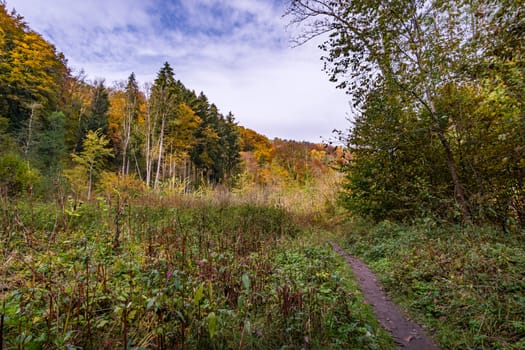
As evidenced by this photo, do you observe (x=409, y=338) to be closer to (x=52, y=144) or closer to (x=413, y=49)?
(x=413, y=49)

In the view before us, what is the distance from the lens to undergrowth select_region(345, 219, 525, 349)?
212 cm

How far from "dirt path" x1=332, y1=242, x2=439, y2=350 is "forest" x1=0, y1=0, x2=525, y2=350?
0.36 feet

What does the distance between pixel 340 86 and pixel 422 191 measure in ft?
9.81

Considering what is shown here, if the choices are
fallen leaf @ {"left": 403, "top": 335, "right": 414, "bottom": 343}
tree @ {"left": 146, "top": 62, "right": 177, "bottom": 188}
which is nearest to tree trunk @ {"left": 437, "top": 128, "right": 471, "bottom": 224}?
fallen leaf @ {"left": 403, "top": 335, "right": 414, "bottom": 343}

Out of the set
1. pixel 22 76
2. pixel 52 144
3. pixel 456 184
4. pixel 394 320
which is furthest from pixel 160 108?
pixel 394 320

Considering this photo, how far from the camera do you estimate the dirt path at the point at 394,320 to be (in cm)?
219

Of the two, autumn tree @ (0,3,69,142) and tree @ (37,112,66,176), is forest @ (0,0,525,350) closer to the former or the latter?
tree @ (37,112,66,176)

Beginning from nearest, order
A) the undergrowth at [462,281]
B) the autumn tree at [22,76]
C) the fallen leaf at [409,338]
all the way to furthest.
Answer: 1. the undergrowth at [462,281]
2. the fallen leaf at [409,338]
3. the autumn tree at [22,76]

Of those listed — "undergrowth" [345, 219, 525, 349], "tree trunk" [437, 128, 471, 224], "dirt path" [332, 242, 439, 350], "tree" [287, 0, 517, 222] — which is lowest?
"dirt path" [332, 242, 439, 350]

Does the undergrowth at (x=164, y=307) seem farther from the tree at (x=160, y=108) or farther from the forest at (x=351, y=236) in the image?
the tree at (x=160, y=108)

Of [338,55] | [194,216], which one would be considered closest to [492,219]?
[338,55]

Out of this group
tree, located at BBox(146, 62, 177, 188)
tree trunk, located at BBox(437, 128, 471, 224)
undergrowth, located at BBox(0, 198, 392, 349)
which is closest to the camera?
undergrowth, located at BBox(0, 198, 392, 349)


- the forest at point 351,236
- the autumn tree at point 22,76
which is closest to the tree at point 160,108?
the autumn tree at point 22,76

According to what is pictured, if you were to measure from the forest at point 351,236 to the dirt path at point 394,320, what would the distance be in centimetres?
11
